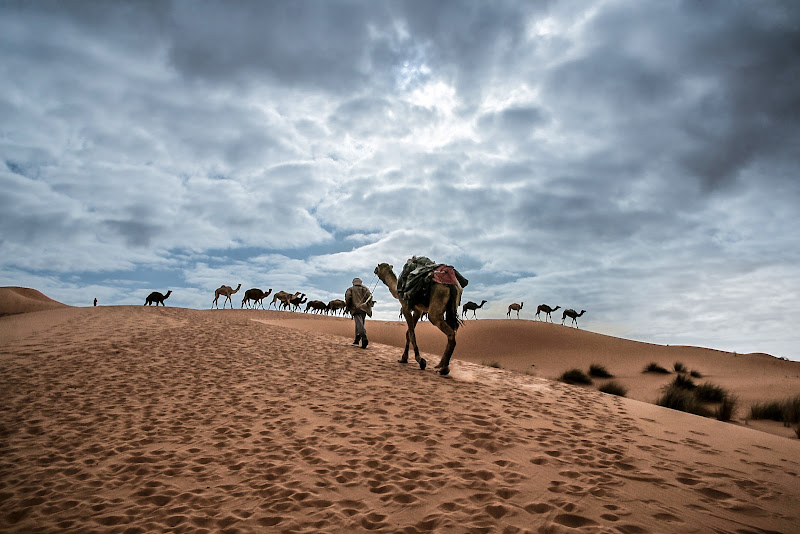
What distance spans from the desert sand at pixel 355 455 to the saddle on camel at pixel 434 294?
4.59 ft

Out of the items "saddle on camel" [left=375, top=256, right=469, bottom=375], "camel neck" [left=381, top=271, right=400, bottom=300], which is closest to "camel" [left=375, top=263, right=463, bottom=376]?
"saddle on camel" [left=375, top=256, right=469, bottom=375]

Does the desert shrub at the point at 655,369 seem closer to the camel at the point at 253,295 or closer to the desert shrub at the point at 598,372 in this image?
the desert shrub at the point at 598,372

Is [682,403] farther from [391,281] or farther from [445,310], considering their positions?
[391,281]

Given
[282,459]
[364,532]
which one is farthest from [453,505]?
[282,459]

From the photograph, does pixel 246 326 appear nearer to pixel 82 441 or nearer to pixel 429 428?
pixel 82 441

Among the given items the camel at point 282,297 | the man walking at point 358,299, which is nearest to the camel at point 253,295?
the camel at point 282,297

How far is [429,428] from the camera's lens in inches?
297

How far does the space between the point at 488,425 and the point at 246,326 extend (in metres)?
18.8

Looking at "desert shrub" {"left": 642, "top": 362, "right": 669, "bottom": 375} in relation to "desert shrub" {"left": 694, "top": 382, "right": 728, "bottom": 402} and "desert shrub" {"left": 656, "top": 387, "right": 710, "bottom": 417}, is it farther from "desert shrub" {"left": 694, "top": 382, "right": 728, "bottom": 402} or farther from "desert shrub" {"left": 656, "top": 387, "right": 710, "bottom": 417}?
"desert shrub" {"left": 656, "top": 387, "right": 710, "bottom": 417}

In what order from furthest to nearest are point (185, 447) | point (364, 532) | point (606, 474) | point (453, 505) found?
point (185, 447), point (606, 474), point (453, 505), point (364, 532)

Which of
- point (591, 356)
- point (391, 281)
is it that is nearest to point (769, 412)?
point (391, 281)

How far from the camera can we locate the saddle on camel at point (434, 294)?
1222 cm

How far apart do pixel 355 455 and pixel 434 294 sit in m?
6.45

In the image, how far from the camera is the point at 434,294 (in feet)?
40.3
